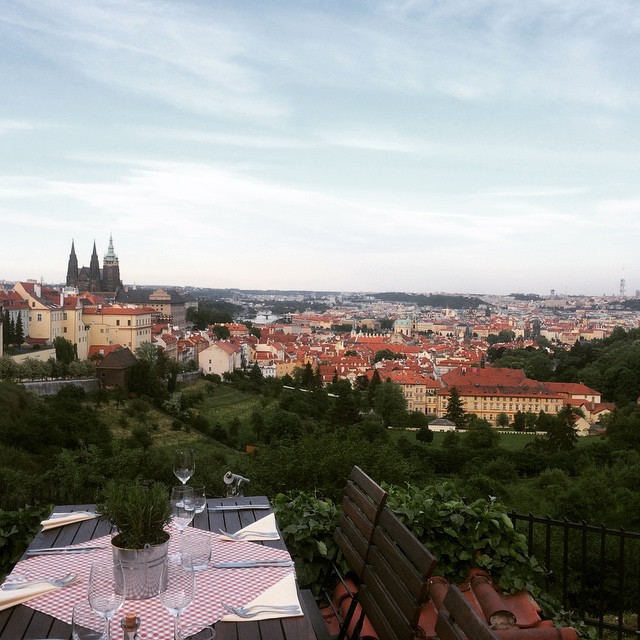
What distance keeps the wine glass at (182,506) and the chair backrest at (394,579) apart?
0.58 metres

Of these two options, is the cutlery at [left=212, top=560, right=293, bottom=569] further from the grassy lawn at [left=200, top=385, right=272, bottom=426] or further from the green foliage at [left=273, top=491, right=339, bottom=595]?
the grassy lawn at [left=200, top=385, right=272, bottom=426]

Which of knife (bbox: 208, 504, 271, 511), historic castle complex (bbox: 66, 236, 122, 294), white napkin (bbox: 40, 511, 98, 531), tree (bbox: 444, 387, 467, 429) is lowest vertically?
tree (bbox: 444, 387, 467, 429)

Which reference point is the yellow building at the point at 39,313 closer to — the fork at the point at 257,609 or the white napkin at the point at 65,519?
the white napkin at the point at 65,519

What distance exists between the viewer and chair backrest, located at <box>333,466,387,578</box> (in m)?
2.11

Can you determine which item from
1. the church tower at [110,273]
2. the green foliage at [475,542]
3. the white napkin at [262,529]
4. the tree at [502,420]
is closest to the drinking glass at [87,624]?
the white napkin at [262,529]

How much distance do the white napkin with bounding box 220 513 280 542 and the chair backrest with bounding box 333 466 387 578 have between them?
0.27m

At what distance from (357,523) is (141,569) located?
896 mm

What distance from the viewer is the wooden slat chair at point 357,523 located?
211 centimetres

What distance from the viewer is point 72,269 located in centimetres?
6066

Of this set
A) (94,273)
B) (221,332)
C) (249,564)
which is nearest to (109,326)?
(221,332)

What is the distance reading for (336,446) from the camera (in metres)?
6.45

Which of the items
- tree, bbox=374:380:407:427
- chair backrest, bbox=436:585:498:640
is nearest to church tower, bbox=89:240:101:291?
tree, bbox=374:380:407:427

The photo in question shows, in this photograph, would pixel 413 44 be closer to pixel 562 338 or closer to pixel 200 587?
pixel 200 587

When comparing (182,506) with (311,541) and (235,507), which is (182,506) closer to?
(235,507)
